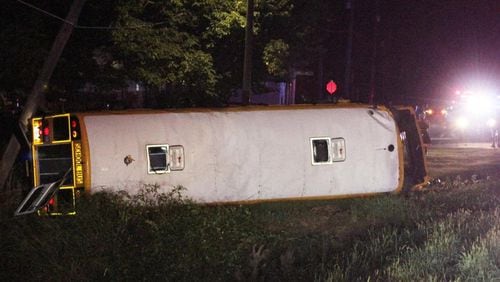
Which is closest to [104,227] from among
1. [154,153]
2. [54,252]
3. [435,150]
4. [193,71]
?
[54,252]

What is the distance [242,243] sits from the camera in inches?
348

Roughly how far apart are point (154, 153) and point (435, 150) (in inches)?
576

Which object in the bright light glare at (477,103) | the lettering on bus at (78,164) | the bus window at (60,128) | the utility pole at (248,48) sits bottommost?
the lettering on bus at (78,164)

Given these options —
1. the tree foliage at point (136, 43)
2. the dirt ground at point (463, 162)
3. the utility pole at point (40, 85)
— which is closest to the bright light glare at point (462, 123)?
the dirt ground at point (463, 162)

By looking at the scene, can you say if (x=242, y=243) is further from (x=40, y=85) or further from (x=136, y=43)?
(x=136, y=43)

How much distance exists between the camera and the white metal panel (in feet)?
33.5

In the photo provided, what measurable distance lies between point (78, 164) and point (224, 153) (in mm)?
2376

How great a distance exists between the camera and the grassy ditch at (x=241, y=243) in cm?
703

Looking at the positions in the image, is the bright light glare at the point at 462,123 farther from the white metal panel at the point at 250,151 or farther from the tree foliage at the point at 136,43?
the white metal panel at the point at 250,151

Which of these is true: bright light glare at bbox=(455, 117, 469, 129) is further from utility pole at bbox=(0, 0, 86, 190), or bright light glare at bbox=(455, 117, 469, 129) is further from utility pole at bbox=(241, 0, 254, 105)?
utility pole at bbox=(0, 0, 86, 190)

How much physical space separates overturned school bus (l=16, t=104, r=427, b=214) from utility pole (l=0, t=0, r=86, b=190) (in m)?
1.79

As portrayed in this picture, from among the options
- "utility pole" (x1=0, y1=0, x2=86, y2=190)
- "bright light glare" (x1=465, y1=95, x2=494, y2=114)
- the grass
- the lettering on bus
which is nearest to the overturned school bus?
the lettering on bus

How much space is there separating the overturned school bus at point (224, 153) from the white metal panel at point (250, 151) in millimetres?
17

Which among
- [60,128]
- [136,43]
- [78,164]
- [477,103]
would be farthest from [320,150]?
[477,103]
